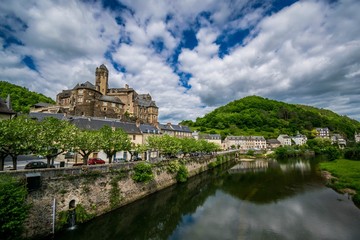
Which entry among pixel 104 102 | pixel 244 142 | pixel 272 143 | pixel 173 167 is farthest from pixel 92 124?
pixel 272 143

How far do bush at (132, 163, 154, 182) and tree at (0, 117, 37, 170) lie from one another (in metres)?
10.9

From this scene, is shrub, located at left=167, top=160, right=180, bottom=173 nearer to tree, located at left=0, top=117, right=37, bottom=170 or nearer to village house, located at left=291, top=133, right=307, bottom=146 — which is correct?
tree, located at left=0, top=117, right=37, bottom=170

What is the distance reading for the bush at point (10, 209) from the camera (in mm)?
11234

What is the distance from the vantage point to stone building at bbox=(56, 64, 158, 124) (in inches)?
2210

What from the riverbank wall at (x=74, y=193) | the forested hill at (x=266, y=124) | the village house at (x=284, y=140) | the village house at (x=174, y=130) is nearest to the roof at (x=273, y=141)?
the village house at (x=284, y=140)

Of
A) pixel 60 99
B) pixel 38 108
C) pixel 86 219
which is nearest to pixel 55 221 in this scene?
pixel 86 219

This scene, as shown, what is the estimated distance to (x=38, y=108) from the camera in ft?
190

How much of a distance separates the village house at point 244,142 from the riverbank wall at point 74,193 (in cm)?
8509

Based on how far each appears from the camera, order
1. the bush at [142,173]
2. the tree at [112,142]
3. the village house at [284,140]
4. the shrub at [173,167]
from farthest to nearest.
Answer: the village house at [284,140], the shrub at [173,167], the tree at [112,142], the bush at [142,173]

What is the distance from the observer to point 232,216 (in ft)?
69.8

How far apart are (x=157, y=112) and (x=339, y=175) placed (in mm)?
53736

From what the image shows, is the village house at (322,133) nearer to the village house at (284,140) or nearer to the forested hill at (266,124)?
the forested hill at (266,124)

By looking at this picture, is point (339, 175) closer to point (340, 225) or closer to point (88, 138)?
point (340, 225)

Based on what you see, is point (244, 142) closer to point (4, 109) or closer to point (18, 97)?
point (18, 97)
